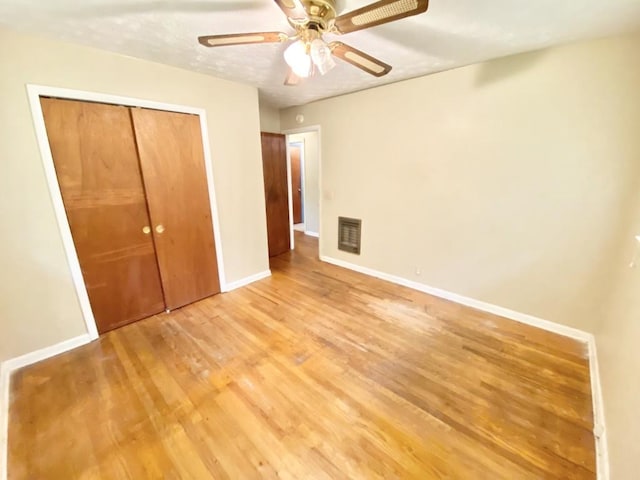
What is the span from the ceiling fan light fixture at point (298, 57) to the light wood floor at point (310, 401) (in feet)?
6.71

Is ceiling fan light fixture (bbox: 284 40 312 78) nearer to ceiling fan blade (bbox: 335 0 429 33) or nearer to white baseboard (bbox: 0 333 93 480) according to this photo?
ceiling fan blade (bbox: 335 0 429 33)

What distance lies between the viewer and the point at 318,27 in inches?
55.3

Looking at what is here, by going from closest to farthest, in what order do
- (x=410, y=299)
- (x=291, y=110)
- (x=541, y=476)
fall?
(x=541, y=476), (x=410, y=299), (x=291, y=110)

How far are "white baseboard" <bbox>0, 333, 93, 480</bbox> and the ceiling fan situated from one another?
2.44 metres

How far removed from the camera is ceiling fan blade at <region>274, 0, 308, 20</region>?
1.15 meters

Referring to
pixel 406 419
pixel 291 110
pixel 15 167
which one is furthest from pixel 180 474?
pixel 291 110

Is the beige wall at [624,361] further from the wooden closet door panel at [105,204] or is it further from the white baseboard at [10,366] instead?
the wooden closet door panel at [105,204]

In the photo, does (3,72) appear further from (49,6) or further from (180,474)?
(180,474)

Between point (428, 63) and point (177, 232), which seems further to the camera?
point (177, 232)

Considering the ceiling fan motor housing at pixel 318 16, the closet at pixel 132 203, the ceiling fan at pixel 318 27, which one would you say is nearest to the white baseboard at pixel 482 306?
the closet at pixel 132 203

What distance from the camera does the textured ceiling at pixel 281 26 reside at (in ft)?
4.91

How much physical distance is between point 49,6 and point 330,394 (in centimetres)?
290

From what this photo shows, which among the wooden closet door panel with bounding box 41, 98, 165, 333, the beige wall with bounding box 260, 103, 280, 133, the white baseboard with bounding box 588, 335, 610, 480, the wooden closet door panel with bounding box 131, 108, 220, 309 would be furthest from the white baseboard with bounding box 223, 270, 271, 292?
the white baseboard with bounding box 588, 335, 610, 480

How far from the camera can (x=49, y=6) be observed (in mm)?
1493
